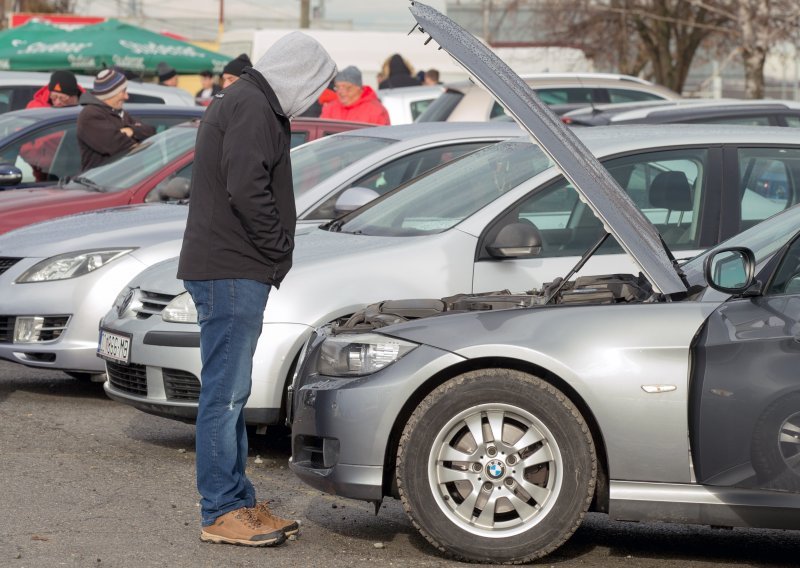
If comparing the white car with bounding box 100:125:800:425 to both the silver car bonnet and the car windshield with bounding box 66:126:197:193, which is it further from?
the car windshield with bounding box 66:126:197:193

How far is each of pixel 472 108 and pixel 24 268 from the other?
6.70 metres

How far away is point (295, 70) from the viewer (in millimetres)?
5047

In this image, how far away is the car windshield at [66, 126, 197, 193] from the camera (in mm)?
9883

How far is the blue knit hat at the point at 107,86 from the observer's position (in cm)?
1144

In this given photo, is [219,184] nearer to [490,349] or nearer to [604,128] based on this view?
[490,349]

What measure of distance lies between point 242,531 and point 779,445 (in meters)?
1.95

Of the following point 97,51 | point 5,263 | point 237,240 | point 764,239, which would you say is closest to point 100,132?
point 5,263

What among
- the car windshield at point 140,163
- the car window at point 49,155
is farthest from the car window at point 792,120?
the car window at point 49,155

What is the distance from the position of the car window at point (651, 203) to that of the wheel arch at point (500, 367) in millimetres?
1655

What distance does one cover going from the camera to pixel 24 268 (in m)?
8.12

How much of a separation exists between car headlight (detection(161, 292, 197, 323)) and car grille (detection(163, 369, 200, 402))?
251 mm

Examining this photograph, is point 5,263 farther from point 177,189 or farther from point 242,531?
point 242,531

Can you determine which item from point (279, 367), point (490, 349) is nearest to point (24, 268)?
point (279, 367)

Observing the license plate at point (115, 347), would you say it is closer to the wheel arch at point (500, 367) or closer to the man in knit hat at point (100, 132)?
the wheel arch at point (500, 367)
